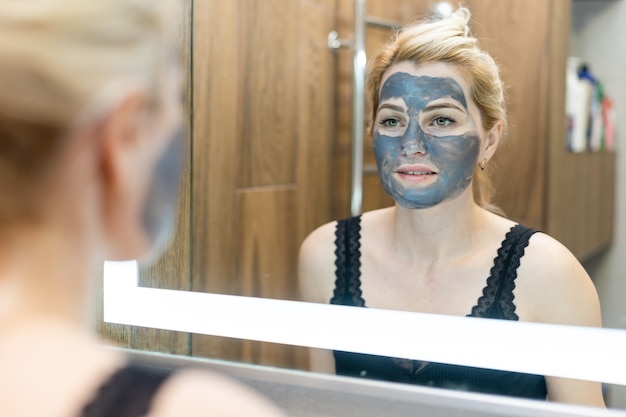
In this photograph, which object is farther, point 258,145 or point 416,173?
point 258,145

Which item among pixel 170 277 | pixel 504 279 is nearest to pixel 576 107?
pixel 504 279

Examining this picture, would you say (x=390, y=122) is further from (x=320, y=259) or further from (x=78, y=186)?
(x=78, y=186)

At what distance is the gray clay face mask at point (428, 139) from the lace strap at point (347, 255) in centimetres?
13

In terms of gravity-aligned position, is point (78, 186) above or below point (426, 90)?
below

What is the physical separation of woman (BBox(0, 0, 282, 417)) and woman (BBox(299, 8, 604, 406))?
0.48m

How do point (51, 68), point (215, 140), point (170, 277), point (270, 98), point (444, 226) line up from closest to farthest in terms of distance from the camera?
point (51, 68) → point (444, 226) → point (170, 277) → point (215, 140) → point (270, 98)

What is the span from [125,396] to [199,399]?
0.16ft

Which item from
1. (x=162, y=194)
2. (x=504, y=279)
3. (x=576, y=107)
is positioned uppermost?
(x=576, y=107)

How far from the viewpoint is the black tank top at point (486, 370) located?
837 millimetres

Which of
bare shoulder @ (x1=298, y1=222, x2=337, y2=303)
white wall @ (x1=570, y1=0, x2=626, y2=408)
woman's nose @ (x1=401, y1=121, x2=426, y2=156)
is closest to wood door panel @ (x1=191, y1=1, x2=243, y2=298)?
bare shoulder @ (x1=298, y1=222, x2=337, y2=303)

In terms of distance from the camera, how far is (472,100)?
0.93 m

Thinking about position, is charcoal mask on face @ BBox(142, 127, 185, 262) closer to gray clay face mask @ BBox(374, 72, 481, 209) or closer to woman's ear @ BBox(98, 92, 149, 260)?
woman's ear @ BBox(98, 92, 149, 260)

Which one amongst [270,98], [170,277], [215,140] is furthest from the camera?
[270,98]

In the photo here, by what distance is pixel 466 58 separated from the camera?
92 cm
